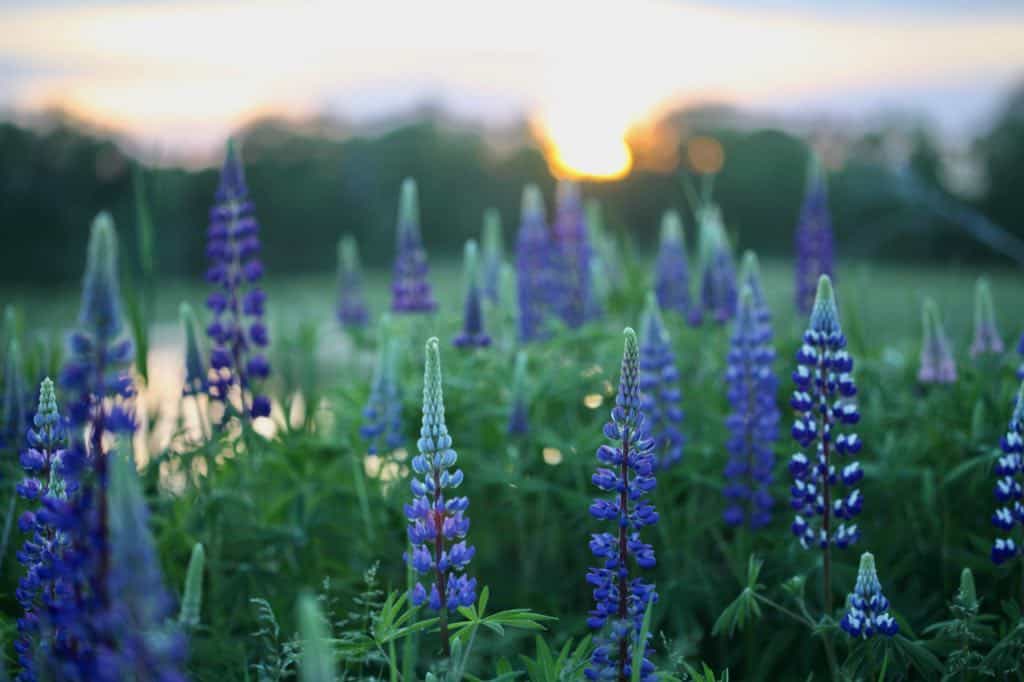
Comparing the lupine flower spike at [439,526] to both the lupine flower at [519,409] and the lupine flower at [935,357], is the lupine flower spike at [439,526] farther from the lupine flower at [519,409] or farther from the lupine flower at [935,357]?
the lupine flower at [935,357]

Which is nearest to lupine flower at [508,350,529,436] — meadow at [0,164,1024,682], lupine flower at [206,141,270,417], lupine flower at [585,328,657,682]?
meadow at [0,164,1024,682]

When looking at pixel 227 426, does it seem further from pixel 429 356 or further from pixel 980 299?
pixel 980 299

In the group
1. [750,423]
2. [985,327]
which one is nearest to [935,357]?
[985,327]

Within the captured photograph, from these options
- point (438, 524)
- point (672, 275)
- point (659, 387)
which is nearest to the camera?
point (438, 524)

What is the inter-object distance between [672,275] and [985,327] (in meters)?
1.76

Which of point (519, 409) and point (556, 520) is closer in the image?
point (519, 409)

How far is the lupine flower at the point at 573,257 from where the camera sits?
235 inches

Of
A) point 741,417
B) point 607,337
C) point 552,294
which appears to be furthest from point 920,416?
point 552,294

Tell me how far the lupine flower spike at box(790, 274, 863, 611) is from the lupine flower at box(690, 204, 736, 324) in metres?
1.96

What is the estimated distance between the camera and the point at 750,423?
3.99 meters

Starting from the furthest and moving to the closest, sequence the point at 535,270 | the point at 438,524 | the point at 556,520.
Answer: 1. the point at 535,270
2. the point at 556,520
3. the point at 438,524

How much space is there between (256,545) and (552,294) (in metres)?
2.62

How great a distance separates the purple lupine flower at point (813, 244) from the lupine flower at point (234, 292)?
3.42m

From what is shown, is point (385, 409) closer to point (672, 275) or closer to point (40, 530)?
point (40, 530)
